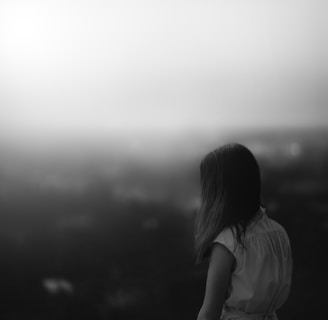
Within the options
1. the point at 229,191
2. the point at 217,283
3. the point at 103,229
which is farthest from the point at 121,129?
the point at 217,283

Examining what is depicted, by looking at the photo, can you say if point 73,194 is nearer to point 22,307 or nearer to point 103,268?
point 103,268

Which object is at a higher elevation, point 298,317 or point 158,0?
point 158,0

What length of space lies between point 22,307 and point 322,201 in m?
1.51

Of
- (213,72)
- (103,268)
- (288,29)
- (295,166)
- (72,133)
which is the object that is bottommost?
(103,268)

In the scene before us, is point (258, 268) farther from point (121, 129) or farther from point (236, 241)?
point (121, 129)

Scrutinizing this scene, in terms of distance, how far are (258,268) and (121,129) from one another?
46.6 inches

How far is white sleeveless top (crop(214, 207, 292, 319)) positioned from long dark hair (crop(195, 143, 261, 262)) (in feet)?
0.09

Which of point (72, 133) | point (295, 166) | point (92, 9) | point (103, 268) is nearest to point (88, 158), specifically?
point (72, 133)

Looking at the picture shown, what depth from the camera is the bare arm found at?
130 cm

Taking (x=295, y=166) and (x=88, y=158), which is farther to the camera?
(x=295, y=166)

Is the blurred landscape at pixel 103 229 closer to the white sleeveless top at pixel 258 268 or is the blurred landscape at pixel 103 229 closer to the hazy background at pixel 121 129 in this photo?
the hazy background at pixel 121 129

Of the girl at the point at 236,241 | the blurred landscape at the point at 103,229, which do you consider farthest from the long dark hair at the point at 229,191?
the blurred landscape at the point at 103,229

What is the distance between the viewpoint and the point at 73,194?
2326 mm

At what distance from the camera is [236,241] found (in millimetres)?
1317
